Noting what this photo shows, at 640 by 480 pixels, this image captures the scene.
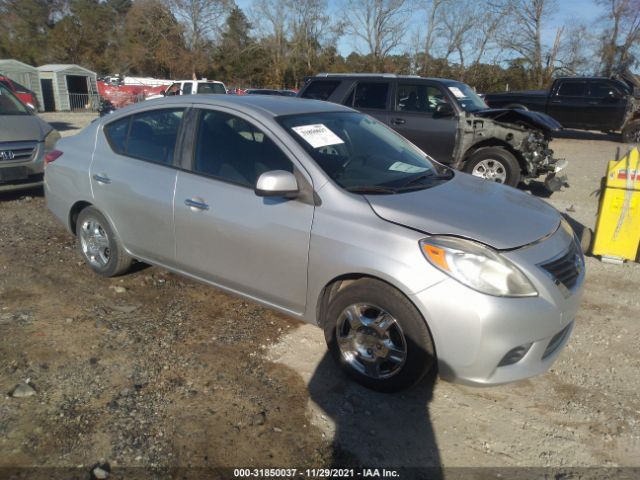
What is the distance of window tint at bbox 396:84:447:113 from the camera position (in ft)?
26.9

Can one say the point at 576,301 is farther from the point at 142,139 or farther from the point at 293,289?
the point at 142,139

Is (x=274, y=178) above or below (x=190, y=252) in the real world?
above

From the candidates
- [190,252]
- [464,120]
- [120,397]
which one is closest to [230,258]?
[190,252]

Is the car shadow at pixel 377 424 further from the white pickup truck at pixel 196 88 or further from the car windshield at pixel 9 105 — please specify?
the white pickup truck at pixel 196 88

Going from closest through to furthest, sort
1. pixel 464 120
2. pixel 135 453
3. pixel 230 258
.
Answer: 1. pixel 135 453
2. pixel 230 258
3. pixel 464 120

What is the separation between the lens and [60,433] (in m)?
2.60

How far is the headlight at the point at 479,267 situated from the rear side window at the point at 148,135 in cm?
224

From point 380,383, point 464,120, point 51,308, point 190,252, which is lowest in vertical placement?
point 51,308

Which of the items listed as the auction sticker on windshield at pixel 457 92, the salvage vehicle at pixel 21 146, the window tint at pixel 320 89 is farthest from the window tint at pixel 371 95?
the salvage vehicle at pixel 21 146

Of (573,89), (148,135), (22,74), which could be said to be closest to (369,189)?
(148,135)

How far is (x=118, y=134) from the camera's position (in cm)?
423

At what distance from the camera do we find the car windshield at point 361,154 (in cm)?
324

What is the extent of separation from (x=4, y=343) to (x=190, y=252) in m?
1.43

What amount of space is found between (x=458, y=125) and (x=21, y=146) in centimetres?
665
